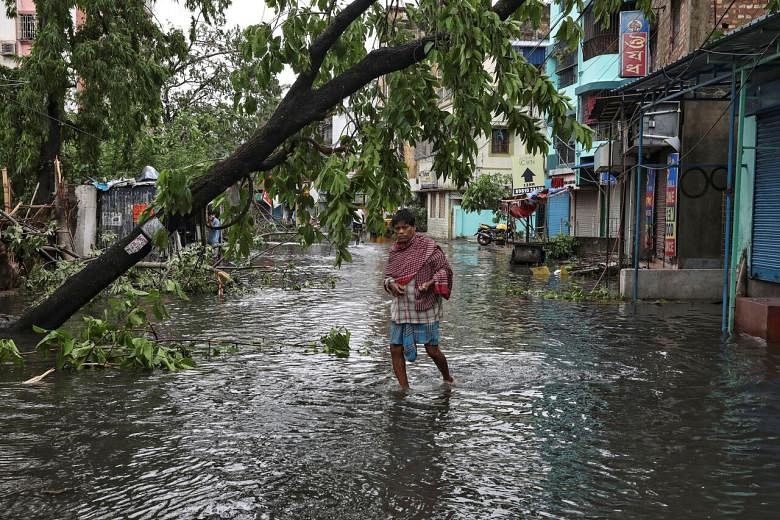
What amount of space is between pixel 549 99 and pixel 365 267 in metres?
18.7

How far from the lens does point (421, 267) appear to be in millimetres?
7961

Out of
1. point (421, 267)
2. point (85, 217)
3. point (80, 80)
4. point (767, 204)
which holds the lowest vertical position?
point (421, 267)

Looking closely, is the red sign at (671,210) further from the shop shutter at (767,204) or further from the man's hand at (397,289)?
the man's hand at (397,289)

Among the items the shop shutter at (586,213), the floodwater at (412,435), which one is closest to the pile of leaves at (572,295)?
the floodwater at (412,435)

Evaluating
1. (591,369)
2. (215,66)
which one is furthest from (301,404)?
(215,66)

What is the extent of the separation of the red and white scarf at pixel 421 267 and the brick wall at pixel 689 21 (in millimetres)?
11004

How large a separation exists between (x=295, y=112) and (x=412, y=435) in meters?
3.90

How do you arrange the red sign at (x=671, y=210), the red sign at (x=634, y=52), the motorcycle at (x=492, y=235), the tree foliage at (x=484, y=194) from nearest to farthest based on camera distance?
the red sign at (x=671, y=210)
the red sign at (x=634, y=52)
the motorcycle at (x=492, y=235)
the tree foliage at (x=484, y=194)

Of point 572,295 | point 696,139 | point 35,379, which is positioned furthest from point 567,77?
point 35,379

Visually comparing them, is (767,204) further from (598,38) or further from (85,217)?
(598,38)

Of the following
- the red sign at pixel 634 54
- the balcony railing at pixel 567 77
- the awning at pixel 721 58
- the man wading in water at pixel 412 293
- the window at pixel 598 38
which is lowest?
the man wading in water at pixel 412 293

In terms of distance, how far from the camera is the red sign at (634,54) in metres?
23.2

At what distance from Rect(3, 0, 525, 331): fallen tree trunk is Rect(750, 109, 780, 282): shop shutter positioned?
6.65 meters

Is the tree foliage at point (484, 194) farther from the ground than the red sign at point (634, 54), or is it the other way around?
the red sign at point (634, 54)
